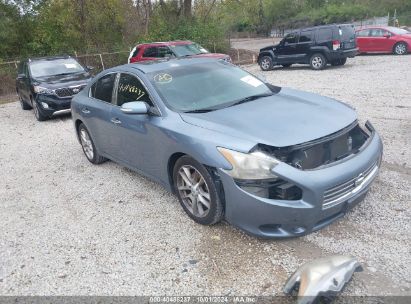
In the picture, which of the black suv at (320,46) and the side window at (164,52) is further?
the black suv at (320,46)

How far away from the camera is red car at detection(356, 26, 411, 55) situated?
17062mm

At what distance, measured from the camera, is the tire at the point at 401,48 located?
17.0 m

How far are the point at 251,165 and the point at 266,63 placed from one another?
1457 cm

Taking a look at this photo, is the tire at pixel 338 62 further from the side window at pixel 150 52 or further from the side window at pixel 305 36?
the side window at pixel 150 52

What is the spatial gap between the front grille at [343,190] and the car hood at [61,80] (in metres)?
8.31

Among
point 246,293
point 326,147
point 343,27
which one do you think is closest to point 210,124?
point 326,147

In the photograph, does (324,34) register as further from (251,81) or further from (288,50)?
(251,81)

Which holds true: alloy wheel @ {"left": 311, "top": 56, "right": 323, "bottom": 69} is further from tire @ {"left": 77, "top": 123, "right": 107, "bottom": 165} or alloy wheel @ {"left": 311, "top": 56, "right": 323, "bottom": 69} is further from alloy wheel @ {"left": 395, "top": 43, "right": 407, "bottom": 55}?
tire @ {"left": 77, "top": 123, "right": 107, "bottom": 165}

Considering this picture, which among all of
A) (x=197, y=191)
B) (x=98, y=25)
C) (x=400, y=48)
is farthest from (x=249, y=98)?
(x=98, y=25)

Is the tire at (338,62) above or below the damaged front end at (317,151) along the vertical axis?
below

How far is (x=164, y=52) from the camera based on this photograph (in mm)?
13336

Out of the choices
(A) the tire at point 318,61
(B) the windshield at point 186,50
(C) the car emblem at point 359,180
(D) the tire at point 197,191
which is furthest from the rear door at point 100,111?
(A) the tire at point 318,61

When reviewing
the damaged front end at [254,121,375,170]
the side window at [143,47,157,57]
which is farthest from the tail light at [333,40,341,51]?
the damaged front end at [254,121,375,170]

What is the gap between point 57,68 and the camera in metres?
10.6
